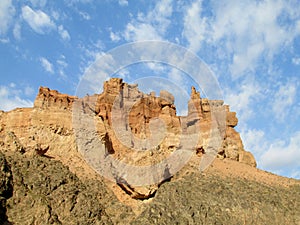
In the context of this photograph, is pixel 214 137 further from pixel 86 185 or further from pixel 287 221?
pixel 86 185

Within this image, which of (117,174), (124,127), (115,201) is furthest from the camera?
(124,127)

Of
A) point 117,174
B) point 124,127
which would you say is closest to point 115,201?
point 117,174

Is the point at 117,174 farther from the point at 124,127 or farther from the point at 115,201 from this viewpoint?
the point at 124,127

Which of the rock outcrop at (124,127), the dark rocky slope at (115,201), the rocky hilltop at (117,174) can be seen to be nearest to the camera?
the dark rocky slope at (115,201)

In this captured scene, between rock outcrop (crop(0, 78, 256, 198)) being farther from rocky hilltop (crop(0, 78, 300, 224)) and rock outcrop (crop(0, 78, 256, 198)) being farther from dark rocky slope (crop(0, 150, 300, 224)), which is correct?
dark rocky slope (crop(0, 150, 300, 224))

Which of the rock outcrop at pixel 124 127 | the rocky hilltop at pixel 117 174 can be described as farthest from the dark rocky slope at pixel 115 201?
the rock outcrop at pixel 124 127

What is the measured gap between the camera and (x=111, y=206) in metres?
34.9

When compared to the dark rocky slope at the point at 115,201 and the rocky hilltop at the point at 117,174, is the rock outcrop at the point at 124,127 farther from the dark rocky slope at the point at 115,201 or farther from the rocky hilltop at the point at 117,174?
the dark rocky slope at the point at 115,201

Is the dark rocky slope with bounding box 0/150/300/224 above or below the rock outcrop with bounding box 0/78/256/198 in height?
below

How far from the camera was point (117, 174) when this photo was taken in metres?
39.8

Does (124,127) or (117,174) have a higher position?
(124,127)

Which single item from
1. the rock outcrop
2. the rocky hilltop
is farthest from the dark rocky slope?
the rock outcrop

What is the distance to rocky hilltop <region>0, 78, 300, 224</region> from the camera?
3139 centimetres

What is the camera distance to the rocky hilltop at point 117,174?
31391 mm
